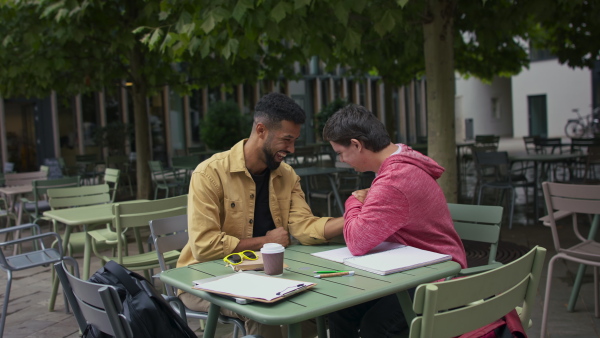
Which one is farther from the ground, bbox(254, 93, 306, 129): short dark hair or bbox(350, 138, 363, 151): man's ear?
bbox(254, 93, 306, 129): short dark hair

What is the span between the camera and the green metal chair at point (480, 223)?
3.27m

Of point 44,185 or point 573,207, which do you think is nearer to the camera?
point 573,207

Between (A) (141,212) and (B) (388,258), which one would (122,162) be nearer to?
(A) (141,212)

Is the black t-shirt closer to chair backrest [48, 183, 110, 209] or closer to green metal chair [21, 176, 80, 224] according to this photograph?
chair backrest [48, 183, 110, 209]

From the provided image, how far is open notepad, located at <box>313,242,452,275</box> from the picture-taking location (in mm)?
2346

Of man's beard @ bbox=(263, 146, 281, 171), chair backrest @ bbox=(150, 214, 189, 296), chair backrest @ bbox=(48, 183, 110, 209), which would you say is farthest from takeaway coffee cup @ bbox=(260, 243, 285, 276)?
chair backrest @ bbox=(48, 183, 110, 209)

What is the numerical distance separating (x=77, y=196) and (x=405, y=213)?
403 centimetres

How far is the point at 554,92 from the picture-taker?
110 feet

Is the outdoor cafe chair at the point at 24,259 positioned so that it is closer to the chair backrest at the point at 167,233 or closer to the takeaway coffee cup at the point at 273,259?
the chair backrest at the point at 167,233

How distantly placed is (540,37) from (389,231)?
15.2 meters

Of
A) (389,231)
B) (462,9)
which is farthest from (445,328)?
(462,9)

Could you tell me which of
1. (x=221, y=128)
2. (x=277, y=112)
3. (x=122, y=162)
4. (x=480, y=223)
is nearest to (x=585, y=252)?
(x=480, y=223)

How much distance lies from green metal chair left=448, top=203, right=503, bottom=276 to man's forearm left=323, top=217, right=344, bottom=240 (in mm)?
839

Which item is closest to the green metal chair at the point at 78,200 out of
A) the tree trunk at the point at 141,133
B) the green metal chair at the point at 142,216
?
the green metal chair at the point at 142,216
